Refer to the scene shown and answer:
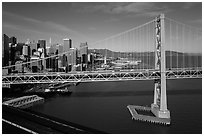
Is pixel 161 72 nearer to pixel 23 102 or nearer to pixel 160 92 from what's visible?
pixel 160 92

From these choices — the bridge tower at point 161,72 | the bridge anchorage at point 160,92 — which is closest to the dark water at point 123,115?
the bridge anchorage at point 160,92

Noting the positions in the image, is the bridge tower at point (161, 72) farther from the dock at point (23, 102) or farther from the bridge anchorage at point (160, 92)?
the dock at point (23, 102)

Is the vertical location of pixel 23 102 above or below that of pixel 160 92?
below

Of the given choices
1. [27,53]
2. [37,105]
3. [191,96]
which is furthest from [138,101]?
[27,53]

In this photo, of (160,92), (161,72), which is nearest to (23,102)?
(160,92)

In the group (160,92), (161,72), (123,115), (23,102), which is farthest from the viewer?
(23,102)

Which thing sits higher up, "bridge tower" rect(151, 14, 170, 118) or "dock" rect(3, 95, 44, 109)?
"bridge tower" rect(151, 14, 170, 118)

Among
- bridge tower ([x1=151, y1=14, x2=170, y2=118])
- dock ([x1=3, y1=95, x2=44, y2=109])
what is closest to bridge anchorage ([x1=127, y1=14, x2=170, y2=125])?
bridge tower ([x1=151, y1=14, x2=170, y2=118])

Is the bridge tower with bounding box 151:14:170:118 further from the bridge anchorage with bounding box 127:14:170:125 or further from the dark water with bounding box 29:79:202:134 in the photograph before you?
the dark water with bounding box 29:79:202:134
